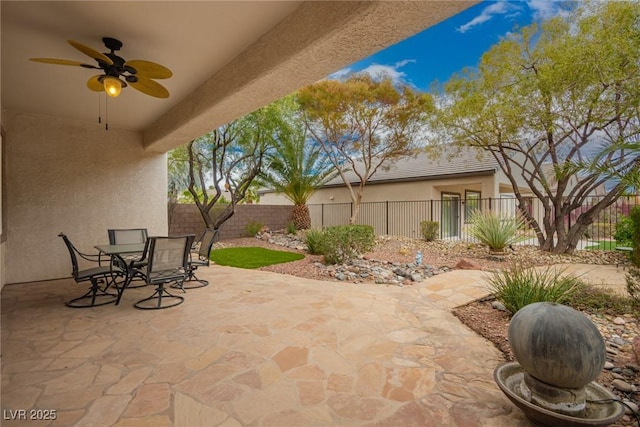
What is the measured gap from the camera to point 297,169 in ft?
43.3

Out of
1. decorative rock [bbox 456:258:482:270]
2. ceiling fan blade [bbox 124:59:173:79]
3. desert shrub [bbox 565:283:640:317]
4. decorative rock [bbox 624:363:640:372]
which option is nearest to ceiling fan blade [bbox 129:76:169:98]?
ceiling fan blade [bbox 124:59:173:79]

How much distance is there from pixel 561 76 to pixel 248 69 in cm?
745

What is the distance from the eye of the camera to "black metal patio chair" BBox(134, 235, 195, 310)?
13.8 ft

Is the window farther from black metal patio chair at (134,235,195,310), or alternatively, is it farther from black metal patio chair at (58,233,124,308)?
black metal patio chair at (58,233,124,308)

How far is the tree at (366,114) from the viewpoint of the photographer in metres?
11.2

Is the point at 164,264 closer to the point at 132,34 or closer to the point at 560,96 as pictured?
the point at 132,34

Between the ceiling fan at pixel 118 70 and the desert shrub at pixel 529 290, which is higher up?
the ceiling fan at pixel 118 70

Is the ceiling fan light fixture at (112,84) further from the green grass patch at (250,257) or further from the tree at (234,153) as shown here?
the tree at (234,153)

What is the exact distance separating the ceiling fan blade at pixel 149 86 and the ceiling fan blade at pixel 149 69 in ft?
0.53

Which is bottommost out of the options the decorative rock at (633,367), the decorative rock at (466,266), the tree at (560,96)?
the decorative rock at (633,367)

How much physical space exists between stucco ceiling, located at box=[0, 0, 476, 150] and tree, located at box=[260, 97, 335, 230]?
7.53 metres

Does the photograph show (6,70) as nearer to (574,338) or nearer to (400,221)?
(574,338)

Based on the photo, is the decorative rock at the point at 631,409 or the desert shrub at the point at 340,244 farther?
the desert shrub at the point at 340,244

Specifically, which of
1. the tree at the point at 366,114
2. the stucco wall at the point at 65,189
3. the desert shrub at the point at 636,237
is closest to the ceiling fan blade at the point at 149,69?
the stucco wall at the point at 65,189
